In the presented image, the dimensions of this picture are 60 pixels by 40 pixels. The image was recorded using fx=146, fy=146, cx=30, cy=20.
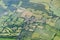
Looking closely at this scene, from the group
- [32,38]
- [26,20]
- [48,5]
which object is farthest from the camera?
[48,5]

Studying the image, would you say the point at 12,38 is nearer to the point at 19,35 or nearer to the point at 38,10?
the point at 19,35

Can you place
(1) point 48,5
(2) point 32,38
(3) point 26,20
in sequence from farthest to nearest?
(1) point 48,5 → (3) point 26,20 → (2) point 32,38

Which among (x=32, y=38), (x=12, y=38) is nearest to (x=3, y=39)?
(x=12, y=38)

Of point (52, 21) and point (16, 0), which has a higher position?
point (16, 0)

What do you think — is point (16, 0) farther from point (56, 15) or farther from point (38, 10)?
point (56, 15)

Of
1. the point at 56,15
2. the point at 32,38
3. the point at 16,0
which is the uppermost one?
the point at 16,0

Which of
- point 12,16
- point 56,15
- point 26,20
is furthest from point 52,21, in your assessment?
point 12,16

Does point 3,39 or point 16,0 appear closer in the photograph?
point 3,39
